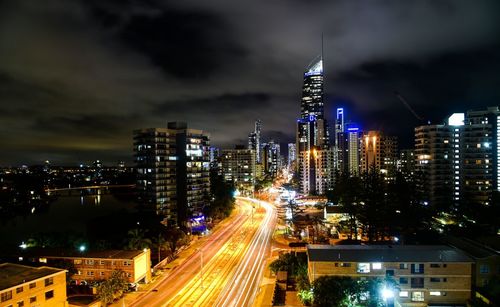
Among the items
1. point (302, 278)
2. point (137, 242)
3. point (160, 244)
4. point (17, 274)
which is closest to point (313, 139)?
point (160, 244)

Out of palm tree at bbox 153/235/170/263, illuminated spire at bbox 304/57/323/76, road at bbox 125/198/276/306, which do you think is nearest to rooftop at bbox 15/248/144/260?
road at bbox 125/198/276/306

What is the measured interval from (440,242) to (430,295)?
938 cm

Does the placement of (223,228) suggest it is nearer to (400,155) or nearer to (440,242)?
(440,242)

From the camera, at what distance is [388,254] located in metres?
24.6

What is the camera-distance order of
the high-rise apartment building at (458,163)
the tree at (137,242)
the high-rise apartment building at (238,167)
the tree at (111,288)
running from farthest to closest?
the high-rise apartment building at (238,167)
the high-rise apartment building at (458,163)
the tree at (137,242)
the tree at (111,288)

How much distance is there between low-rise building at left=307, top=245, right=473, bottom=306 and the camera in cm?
2367

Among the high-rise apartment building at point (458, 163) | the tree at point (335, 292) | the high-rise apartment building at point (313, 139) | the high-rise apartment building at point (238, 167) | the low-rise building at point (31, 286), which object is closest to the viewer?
the low-rise building at point (31, 286)

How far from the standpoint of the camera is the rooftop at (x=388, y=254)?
24.0m

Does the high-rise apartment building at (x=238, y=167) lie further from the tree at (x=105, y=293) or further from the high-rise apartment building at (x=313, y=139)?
the tree at (x=105, y=293)

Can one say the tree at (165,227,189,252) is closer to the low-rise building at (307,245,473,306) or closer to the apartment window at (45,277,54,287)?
the apartment window at (45,277,54,287)

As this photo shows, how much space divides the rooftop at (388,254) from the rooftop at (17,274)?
1765 cm

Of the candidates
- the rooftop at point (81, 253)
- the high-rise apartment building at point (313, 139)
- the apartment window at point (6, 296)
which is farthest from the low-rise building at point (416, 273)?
the high-rise apartment building at point (313, 139)

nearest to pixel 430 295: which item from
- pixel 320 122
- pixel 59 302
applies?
pixel 59 302

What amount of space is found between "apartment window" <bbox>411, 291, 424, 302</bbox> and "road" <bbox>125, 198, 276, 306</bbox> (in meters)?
11.2
